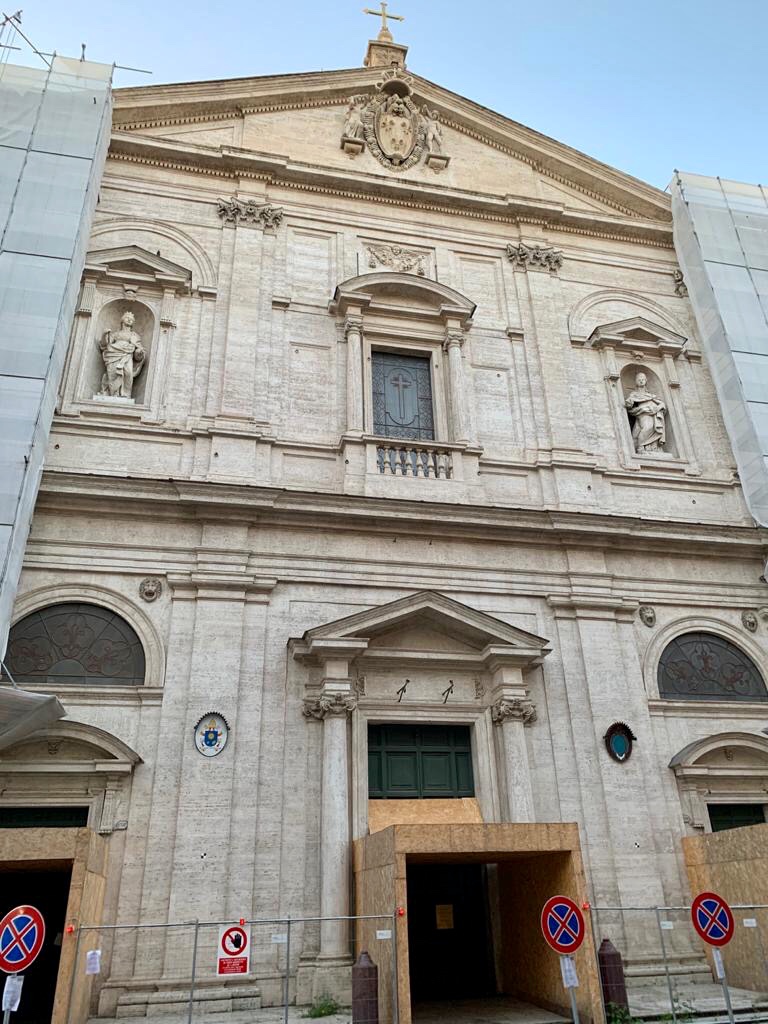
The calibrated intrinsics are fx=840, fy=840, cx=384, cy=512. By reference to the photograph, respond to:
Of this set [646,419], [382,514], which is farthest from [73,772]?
[646,419]

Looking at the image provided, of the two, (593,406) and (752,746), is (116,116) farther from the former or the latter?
(752,746)

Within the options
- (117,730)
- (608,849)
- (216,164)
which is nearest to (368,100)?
(216,164)

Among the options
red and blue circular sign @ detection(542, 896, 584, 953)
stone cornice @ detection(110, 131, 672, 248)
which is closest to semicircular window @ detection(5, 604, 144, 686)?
red and blue circular sign @ detection(542, 896, 584, 953)

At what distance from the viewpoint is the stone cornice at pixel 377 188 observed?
14695 millimetres

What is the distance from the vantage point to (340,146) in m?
16.0

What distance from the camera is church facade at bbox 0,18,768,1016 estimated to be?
10.3 meters

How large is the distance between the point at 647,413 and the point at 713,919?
943 centimetres

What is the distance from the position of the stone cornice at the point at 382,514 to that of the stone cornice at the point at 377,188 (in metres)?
6.56

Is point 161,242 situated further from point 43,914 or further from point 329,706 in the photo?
point 43,914

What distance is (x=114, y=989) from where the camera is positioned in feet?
29.9

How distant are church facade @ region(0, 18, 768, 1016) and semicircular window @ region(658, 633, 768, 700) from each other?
46 mm

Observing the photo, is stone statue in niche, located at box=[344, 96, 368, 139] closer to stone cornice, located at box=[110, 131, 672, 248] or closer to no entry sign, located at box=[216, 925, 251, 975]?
stone cornice, located at box=[110, 131, 672, 248]

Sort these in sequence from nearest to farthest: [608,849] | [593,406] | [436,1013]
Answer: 1. [436,1013]
2. [608,849]
3. [593,406]

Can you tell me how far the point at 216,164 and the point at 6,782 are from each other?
10661 mm
